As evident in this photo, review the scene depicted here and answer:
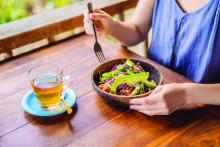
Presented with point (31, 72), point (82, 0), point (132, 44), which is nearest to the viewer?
point (31, 72)

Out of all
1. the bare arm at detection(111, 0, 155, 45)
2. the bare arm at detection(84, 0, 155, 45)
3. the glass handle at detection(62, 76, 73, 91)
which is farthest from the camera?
the bare arm at detection(111, 0, 155, 45)

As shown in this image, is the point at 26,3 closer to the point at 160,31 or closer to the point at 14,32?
the point at 14,32

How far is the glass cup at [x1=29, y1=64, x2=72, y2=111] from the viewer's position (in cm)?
106

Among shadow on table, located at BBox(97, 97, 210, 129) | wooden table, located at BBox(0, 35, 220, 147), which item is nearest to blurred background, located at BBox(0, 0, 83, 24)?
wooden table, located at BBox(0, 35, 220, 147)

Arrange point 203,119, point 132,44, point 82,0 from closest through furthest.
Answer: point 203,119
point 132,44
point 82,0

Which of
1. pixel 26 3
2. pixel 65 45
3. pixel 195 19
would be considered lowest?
pixel 26 3

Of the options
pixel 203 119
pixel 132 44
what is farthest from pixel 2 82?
pixel 203 119

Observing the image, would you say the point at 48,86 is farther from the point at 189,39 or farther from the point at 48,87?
the point at 189,39

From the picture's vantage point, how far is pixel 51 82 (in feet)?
3.62

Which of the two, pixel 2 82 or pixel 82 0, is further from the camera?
pixel 82 0

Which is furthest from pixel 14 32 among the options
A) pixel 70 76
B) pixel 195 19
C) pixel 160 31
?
pixel 195 19

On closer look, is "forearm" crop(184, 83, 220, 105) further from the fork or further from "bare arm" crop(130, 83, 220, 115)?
the fork

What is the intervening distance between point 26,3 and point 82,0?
1.42 meters

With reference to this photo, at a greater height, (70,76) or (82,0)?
(82,0)
